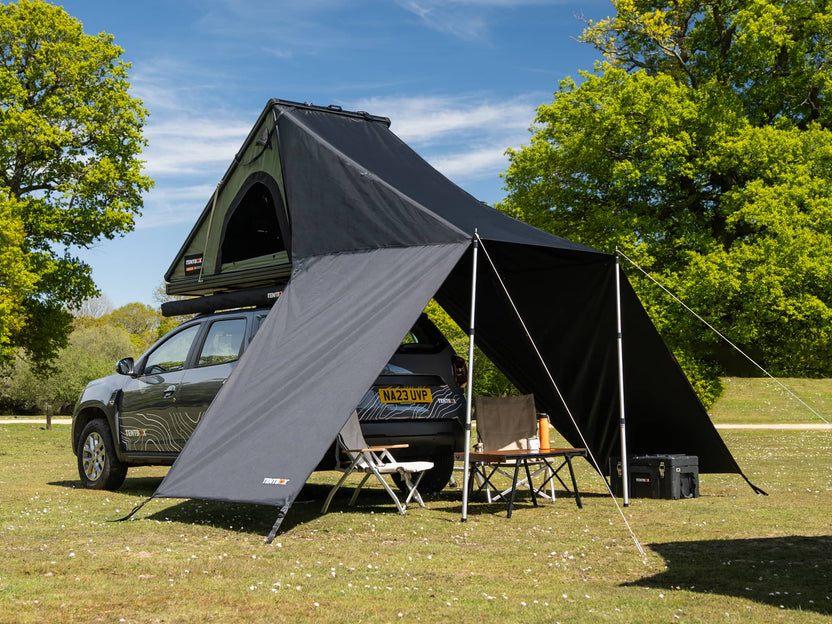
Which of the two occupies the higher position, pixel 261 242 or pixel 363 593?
pixel 261 242

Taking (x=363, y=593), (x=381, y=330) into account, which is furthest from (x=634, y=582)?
(x=381, y=330)

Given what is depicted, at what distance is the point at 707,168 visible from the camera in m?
23.5

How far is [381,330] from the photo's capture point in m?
7.51

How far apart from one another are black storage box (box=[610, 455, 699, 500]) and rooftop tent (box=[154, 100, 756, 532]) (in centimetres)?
43

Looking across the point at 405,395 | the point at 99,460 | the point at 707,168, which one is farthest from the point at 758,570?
the point at 707,168

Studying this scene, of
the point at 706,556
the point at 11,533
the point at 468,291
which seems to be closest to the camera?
the point at 706,556

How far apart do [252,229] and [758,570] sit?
7114 millimetres

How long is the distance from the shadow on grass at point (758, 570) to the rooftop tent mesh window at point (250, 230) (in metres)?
5.34

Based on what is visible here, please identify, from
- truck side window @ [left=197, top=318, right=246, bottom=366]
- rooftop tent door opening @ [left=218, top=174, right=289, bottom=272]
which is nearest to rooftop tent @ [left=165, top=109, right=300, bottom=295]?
rooftop tent door opening @ [left=218, top=174, right=289, bottom=272]

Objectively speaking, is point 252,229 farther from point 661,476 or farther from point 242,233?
point 661,476

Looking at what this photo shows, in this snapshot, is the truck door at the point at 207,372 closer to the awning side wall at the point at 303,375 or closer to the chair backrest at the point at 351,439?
the awning side wall at the point at 303,375

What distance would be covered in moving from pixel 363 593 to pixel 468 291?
595 cm

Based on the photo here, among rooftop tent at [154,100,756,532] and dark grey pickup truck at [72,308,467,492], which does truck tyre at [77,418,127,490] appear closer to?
dark grey pickup truck at [72,308,467,492]

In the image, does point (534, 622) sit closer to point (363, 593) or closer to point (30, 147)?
point (363, 593)
